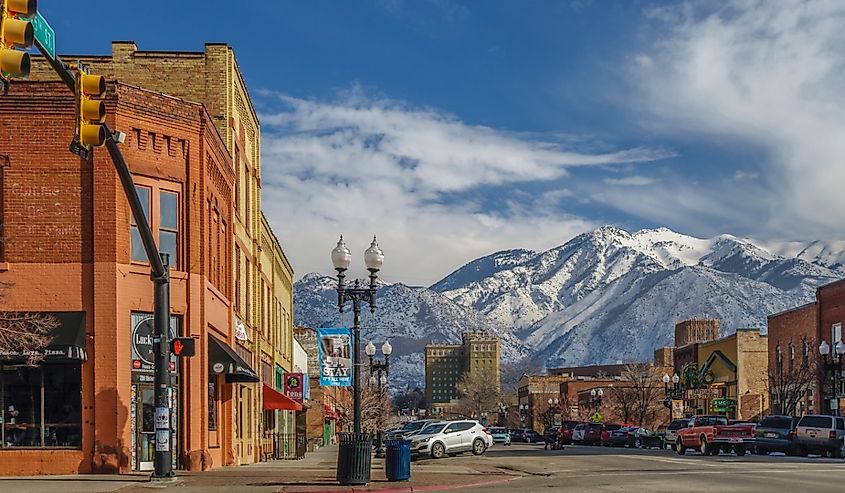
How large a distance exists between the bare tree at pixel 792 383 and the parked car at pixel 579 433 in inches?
538

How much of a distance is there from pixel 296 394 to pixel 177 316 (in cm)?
2644

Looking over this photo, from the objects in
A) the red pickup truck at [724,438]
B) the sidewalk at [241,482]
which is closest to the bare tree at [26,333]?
Result: the sidewalk at [241,482]

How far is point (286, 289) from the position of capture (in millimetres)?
68562

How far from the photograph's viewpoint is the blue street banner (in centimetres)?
5134

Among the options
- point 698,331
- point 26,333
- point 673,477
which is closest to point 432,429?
point 673,477

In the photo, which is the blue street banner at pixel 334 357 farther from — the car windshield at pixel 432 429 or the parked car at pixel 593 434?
the parked car at pixel 593 434

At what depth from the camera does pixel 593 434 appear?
8456 cm

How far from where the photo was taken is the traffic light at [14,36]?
1205cm

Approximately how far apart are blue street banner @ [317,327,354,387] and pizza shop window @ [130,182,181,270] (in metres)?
16.9

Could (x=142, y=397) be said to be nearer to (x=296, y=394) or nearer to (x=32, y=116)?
(x=32, y=116)

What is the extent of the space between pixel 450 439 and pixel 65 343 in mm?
24677

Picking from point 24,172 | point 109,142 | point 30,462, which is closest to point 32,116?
point 24,172

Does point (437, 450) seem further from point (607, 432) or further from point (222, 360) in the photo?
point (607, 432)

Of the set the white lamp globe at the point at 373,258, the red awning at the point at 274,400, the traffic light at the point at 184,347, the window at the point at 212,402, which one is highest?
the white lamp globe at the point at 373,258
